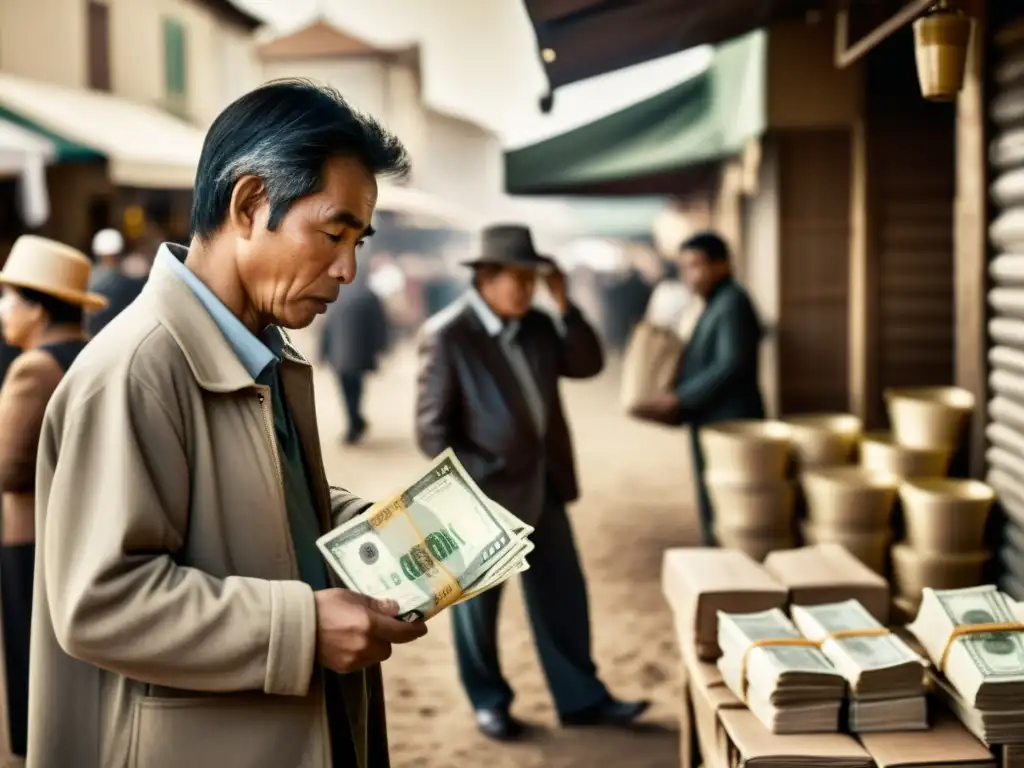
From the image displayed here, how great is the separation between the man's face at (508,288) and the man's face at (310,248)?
2779 mm

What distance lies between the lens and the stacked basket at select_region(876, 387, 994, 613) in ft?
13.5

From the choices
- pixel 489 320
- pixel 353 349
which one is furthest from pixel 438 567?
pixel 353 349

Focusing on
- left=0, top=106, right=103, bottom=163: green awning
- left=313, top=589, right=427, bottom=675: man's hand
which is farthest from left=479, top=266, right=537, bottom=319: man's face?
left=0, top=106, right=103, bottom=163: green awning

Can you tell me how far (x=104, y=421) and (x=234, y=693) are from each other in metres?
0.50

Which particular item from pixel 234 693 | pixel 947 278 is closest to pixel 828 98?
Result: pixel 947 278

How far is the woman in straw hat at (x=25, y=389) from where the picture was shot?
12.9 ft

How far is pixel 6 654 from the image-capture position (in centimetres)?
445

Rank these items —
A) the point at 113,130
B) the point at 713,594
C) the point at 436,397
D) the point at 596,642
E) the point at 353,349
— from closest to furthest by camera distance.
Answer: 1. the point at 713,594
2. the point at 436,397
3. the point at 596,642
4. the point at 353,349
5. the point at 113,130

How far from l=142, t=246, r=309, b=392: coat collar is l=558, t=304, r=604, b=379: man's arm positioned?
10.5ft

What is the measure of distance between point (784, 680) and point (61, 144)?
10.7 m

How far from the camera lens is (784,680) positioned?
2.58m

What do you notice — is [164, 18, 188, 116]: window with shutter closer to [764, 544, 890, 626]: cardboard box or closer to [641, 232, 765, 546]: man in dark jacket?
[641, 232, 765, 546]: man in dark jacket

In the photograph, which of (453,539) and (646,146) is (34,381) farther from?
(646,146)

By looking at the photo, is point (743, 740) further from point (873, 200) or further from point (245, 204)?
point (873, 200)
